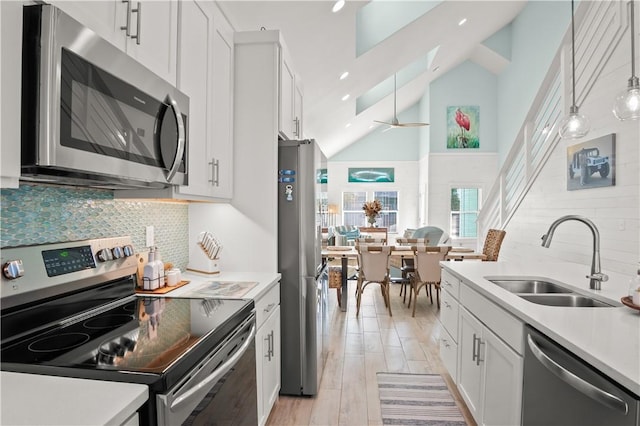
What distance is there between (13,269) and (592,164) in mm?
3936

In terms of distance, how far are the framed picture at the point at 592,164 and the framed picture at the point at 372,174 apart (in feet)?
22.2

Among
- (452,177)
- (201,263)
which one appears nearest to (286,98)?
(201,263)

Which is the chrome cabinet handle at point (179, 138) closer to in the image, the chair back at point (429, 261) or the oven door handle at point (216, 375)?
the oven door handle at point (216, 375)

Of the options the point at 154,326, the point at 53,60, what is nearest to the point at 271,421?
the point at 154,326

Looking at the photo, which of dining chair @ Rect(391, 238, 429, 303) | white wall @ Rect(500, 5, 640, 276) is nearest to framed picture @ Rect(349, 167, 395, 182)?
dining chair @ Rect(391, 238, 429, 303)

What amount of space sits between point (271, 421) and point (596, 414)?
5.77ft

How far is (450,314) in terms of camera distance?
2.68 meters

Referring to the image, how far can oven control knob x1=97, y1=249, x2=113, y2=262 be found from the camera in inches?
61.1

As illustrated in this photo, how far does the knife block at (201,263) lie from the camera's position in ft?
7.45

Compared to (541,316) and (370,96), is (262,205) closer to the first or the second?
(541,316)

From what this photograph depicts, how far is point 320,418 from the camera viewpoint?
7.63ft

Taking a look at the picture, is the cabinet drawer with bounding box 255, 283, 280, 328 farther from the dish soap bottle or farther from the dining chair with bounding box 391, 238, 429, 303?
the dining chair with bounding box 391, 238, 429, 303

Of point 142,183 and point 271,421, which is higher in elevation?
point 142,183

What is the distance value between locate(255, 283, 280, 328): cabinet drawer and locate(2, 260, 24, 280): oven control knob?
97cm
